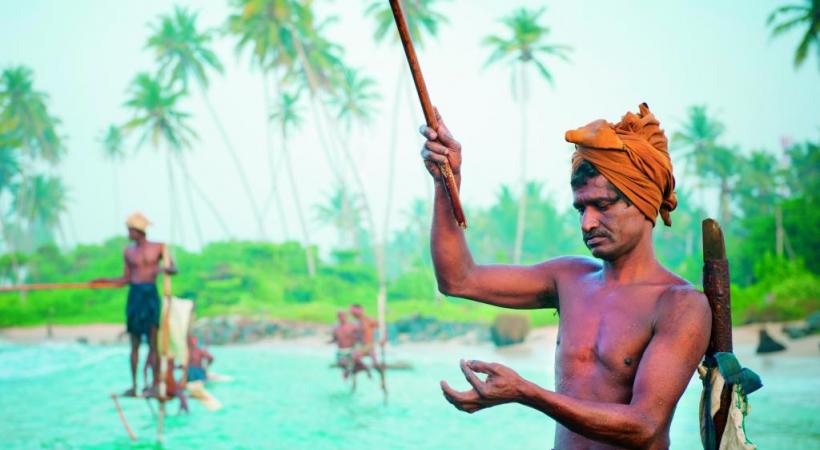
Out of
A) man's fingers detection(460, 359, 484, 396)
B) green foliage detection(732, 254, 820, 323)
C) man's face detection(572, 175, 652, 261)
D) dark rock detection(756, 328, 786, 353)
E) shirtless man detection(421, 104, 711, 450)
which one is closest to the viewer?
man's fingers detection(460, 359, 484, 396)

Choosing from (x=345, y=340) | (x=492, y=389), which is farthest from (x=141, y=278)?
(x=492, y=389)

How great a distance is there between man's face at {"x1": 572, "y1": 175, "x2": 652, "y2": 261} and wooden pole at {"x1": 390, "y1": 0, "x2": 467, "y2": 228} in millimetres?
331

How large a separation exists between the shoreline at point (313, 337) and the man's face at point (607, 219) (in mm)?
19451

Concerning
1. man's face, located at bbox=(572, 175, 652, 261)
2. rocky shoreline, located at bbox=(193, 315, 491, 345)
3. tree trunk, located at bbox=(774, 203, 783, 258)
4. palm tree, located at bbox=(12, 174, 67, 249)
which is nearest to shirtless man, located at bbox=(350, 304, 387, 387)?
rocky shoreline, located at bbox=(193, 315, 491, 345)

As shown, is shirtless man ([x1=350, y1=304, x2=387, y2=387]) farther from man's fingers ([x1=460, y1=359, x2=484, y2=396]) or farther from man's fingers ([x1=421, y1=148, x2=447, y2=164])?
man's fingers ([x1=460, y1=359, x2=484, y2=396])

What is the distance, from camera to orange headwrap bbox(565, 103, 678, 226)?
2.20 metres

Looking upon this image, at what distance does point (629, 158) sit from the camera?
2209 millimetres

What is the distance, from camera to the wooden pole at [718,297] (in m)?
2.34

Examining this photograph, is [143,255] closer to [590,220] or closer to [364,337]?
[364,337]

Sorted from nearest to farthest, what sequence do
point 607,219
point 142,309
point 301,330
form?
point 607,219
point 142,309
point 301,330

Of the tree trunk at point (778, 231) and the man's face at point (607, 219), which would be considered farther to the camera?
the tree trunk at point (778, 231)

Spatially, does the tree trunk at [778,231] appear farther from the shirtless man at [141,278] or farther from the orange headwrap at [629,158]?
the orange headwrap at [629,158]

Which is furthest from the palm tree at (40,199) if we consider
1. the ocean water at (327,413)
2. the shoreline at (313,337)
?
the ocean water at (327,413)

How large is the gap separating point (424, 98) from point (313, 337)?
30814 millimetres
